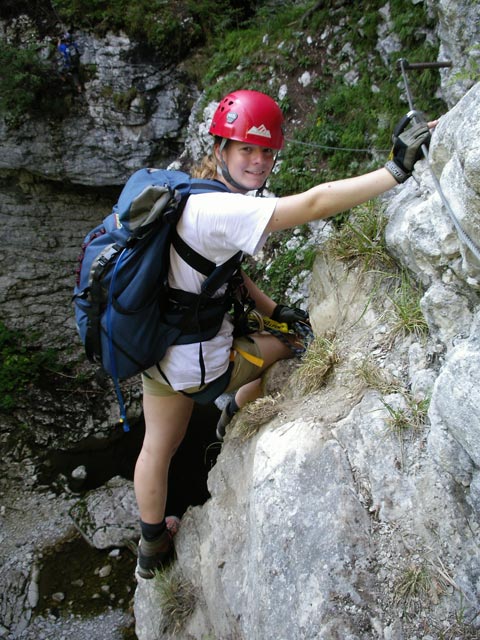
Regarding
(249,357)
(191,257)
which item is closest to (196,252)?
(191,257)

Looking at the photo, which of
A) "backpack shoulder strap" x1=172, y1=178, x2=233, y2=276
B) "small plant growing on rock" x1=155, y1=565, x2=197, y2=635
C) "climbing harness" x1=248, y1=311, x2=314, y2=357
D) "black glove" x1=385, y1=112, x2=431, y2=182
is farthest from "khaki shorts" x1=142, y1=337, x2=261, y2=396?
"small plant growing on rock" x1=155, y1=565, x2=197, y2=635

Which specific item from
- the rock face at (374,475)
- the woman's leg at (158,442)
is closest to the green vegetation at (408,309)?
the rock face at (374,475)

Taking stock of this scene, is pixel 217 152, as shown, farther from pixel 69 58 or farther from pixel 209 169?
pixel 69 58

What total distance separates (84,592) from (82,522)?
3.14ft

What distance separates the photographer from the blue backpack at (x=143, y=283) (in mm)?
2602

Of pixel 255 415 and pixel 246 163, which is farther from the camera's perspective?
pixel 255 415

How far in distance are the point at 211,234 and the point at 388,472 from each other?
146 centimetres

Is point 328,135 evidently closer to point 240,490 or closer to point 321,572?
point 240,490

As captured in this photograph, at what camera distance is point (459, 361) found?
2059 millimetres

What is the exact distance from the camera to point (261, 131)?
3000mm

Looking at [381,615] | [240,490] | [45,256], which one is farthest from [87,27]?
[381,615]

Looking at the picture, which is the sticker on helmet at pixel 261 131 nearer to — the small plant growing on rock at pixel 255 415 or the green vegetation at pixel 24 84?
the small plant growing on rock at pixel 255 415

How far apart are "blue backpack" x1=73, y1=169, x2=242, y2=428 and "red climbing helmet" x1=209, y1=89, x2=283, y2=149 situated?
1.30ft

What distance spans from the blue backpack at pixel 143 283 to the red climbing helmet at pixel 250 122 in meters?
0.40
